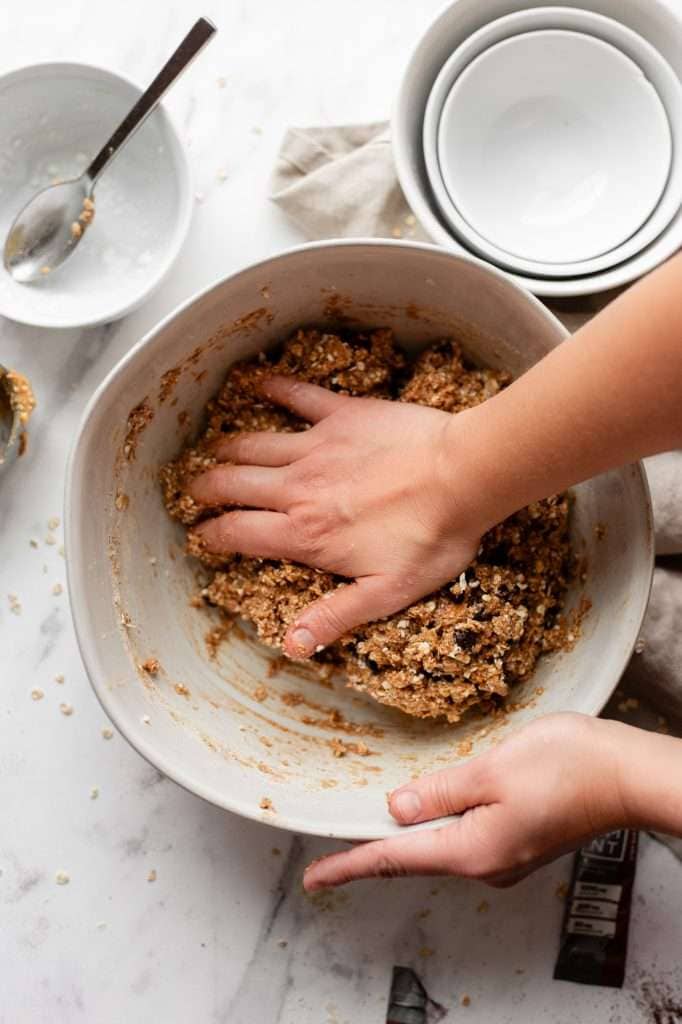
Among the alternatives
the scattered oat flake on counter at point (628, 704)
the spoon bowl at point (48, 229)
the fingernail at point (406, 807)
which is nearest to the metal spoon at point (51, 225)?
the spoon bowl at point (48, 229)

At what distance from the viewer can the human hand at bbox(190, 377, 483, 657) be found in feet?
3.07

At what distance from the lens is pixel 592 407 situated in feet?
2.59

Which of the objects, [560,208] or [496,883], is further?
[560,208]

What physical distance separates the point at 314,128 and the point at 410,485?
462 mm

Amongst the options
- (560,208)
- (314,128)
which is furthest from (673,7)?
(314,128)

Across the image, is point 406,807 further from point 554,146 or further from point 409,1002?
point 554,146

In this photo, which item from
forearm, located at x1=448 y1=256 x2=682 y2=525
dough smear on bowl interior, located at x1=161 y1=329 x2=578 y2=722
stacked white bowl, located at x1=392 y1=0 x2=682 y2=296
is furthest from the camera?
stacked white bowl, located at x1=392 y1=0 x2=682 y2=296

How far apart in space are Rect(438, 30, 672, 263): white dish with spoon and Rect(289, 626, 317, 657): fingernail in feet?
1.51

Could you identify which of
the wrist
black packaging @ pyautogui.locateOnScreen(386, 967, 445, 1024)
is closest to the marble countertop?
black packaging @ pyautogui.locateOnScreen(386, 967, 445, 1024)

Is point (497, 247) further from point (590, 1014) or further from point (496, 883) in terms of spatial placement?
point (590, 1014)

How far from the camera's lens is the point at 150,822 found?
3.78 ft

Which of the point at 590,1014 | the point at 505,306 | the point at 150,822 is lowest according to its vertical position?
the point at 590,1014

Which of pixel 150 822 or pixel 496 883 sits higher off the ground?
pixel 496 883

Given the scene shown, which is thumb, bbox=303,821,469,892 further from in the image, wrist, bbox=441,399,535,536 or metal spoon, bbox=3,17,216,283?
metal spoon, bbox=3,17,216,283
